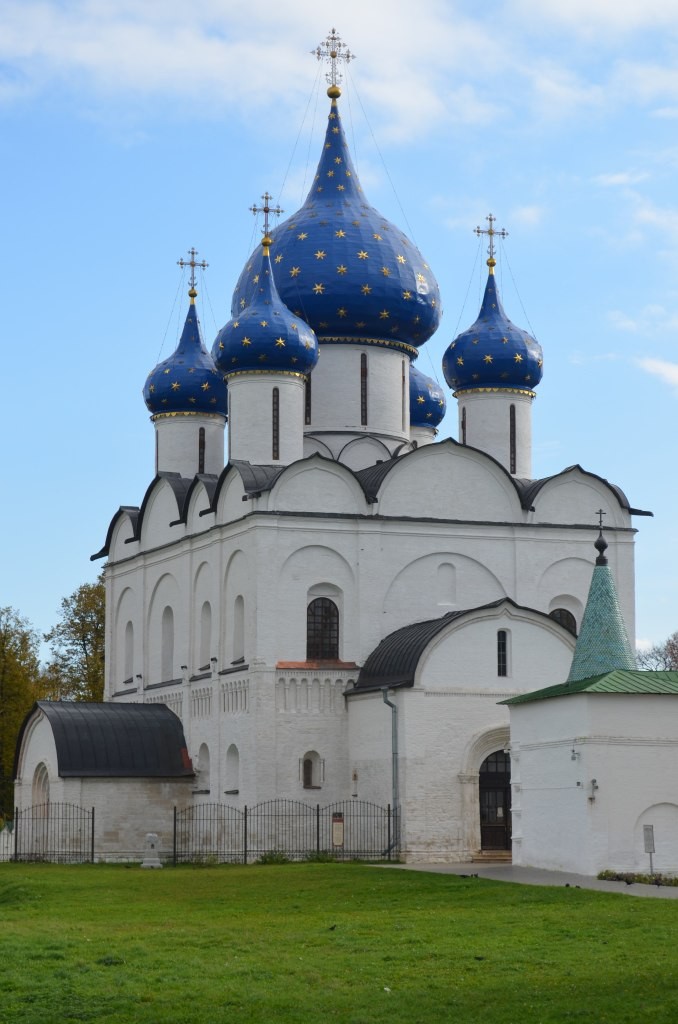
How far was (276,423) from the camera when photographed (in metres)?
30.2

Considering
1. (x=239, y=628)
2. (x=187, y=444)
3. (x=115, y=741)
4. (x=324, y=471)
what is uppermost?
(x=187, y=444)

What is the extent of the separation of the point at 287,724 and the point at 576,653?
6299mm

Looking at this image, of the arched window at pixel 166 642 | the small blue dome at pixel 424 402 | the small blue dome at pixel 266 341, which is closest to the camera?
the small blue dome at pixel 266 341

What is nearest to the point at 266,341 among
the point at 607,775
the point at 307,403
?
the point at 307,403

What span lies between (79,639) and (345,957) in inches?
1287

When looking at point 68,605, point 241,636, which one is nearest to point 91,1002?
point 241,636

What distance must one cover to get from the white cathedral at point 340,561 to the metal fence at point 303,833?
26 centimetres

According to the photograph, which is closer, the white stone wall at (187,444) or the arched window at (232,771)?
the arched window at (232,771)

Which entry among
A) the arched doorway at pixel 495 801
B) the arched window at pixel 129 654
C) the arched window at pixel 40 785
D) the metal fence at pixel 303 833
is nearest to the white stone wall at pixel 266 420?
the metal fence at pixel 303 833

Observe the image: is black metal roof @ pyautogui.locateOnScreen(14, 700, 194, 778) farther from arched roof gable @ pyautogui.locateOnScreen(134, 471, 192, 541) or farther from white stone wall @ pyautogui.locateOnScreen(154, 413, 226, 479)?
white stone wall @ pyautogui.locateOnScreen(154, 413, 226, 479)

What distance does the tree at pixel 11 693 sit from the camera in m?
42.1

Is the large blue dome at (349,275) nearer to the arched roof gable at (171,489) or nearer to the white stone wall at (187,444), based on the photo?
the white stone wall at (187,444)

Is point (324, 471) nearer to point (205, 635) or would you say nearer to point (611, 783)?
point (205, 635)

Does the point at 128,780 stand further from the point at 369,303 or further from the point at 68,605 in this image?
the point at 68,605
